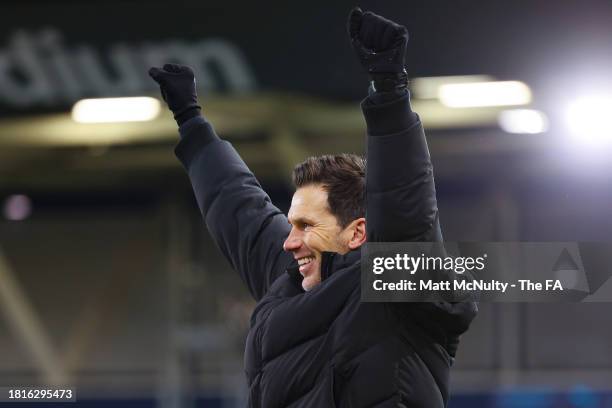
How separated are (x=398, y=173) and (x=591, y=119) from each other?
7.77 meters

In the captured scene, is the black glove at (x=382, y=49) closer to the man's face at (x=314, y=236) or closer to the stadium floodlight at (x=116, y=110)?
the man's face at (x=314, y=236)

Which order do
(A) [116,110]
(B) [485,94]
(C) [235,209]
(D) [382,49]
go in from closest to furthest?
(D) [382,49] < (C) [235,209] < (B) [485,94] < (A) [116,110]

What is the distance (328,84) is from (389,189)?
7.75 m

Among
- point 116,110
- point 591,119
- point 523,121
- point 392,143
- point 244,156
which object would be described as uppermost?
point 244,156

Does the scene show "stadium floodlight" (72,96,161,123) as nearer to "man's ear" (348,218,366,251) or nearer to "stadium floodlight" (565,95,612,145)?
"stadium floodlight" (565,95,612,145)

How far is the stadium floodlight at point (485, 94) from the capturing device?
10078 millimetres

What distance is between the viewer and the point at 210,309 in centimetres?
1286

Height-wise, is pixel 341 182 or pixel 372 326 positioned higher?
pixel 341 182

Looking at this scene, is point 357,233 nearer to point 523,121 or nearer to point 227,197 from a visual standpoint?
point 227,197

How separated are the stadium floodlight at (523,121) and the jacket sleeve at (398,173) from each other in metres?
8.25

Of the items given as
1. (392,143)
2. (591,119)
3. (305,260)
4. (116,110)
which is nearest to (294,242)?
(305,260)

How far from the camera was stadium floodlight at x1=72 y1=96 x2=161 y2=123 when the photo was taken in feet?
36.5

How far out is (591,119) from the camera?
32.7 ft

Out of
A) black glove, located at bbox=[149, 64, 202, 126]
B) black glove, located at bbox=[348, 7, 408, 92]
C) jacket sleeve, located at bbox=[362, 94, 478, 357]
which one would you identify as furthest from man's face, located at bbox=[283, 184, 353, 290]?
black glove, located at bbox=[149, 64, 202, 126]
